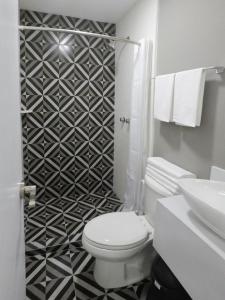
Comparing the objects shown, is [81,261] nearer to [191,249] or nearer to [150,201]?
[150,201]

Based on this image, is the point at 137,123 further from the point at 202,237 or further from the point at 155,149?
the point at 202,237

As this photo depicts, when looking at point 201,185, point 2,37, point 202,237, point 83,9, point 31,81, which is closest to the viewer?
point 2,37

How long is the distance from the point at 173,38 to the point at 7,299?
1.80 meters

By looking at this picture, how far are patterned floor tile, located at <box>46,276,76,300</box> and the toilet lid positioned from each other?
1.51ft

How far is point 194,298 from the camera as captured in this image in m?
0.90

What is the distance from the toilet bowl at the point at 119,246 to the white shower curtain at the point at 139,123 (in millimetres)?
384

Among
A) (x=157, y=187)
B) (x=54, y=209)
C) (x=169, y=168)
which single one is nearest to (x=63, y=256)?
(x=54, y=209)

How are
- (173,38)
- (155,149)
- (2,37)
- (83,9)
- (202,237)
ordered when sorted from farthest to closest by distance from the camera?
(83,9) → (155,149) → (173,38) → (202,237) → (2,37)

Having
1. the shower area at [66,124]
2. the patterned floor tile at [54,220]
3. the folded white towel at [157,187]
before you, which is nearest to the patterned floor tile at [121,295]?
the shower area at [66,124]

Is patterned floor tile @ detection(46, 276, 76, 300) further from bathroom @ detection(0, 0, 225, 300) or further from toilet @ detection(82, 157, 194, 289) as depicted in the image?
toilet @ detection(82, 157, 194, 289)

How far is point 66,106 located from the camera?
2846 mm

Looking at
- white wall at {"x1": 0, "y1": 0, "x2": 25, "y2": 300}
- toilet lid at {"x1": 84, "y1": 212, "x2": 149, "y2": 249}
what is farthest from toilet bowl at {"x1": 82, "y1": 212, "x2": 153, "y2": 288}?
white wall at {"x1": 0, "y1": 0, "x2": 25, "y2": 300}

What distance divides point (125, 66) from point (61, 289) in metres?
2.21

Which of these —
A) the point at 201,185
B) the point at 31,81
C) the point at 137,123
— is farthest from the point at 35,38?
the point at 201,185
